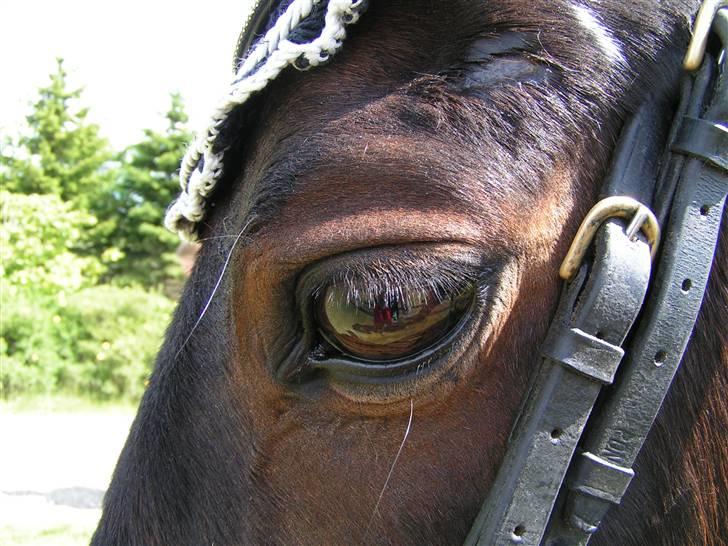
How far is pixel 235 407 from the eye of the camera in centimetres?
152

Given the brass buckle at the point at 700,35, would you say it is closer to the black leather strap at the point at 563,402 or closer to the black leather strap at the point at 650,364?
the black leather strap at the point at 650,364

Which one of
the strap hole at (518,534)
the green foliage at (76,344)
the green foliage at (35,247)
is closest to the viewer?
the strap hole at (518,534)

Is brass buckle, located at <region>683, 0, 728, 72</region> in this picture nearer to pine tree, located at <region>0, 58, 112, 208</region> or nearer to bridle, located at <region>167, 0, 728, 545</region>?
bridle, located at <region>167, 0, 728, 545</region>

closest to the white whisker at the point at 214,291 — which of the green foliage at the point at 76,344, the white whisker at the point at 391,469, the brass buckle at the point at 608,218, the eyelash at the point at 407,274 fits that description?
the eyelash at the point at 407,274

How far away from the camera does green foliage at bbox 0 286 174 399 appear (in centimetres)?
1725

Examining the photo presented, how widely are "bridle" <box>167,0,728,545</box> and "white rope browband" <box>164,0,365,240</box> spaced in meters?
0.67

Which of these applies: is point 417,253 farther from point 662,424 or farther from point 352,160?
point 662,424

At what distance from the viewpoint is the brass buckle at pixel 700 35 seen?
1.41 meters

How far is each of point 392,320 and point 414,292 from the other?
9cm

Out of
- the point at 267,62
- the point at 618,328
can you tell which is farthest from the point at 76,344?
the point at 618,328

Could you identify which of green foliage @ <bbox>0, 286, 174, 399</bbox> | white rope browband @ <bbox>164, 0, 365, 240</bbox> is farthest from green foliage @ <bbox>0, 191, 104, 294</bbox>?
white rope browband @ <bbox>164, 0, 365, 240</bbox>

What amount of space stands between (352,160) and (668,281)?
2.23 feet

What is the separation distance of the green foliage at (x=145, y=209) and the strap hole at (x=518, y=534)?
3188cm

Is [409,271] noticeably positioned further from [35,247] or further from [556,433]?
[35,247]
